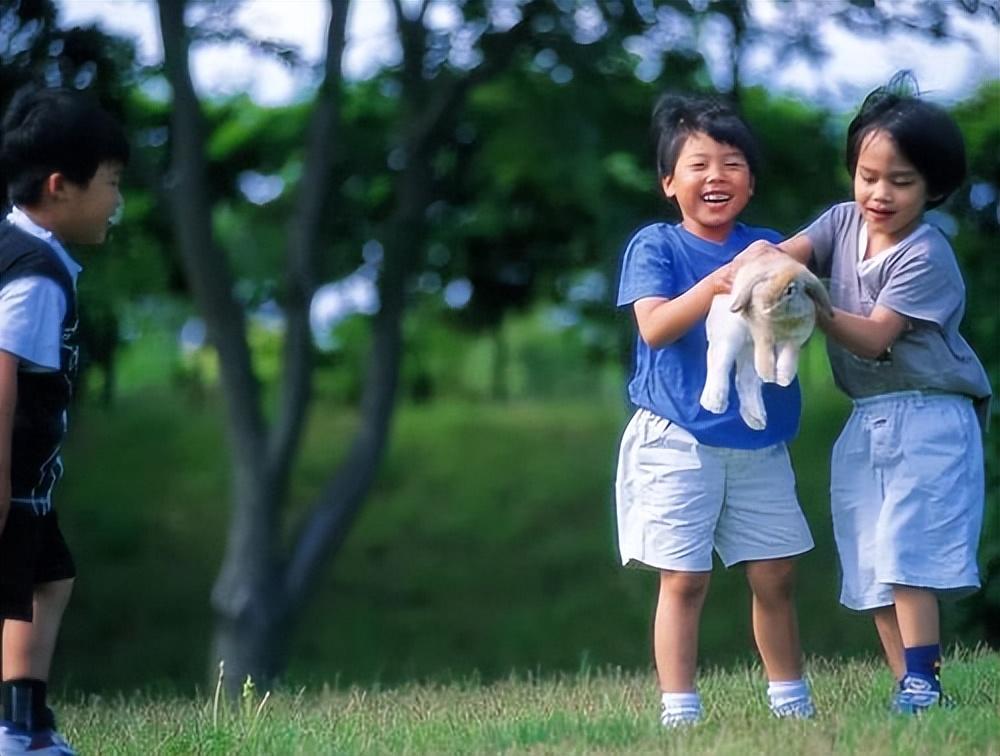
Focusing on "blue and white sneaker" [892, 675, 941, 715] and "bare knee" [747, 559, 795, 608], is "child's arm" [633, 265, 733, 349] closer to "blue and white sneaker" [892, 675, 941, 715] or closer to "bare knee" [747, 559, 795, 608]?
"bare knee" [747, 559, 795, 608]

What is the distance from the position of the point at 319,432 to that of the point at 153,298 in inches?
178

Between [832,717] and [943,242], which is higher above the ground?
→ [943,242]

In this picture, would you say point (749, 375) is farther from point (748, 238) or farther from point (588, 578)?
point (588, 578)

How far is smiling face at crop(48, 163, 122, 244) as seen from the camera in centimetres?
417

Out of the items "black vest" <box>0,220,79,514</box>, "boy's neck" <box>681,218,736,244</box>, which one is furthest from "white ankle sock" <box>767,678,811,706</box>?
"black vest" <box>0,220,79,514</box>

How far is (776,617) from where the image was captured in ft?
14.8

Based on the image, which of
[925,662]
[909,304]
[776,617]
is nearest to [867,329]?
[909,304]

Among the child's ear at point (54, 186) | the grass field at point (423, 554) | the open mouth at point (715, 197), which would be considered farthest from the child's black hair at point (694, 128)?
the grass field at point (423, 554)

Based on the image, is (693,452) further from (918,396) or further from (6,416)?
(6,416)

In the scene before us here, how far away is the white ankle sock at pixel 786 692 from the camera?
4578mm

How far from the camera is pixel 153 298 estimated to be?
52.4 ft

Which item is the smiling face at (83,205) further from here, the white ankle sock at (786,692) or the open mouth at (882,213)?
the white ankle sock at (786,692)

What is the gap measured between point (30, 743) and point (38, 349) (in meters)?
0.90

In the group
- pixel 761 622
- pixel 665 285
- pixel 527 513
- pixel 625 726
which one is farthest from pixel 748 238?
pixel 527 513
